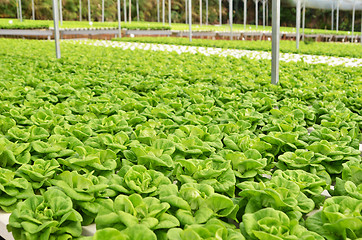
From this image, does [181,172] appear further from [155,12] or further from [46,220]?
[155,12]

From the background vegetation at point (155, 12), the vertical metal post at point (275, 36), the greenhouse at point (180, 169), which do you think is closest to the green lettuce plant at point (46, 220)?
the greenhouse at point (180, 169)

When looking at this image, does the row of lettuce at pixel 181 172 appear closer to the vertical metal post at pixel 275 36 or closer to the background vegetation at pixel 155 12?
the vertical metal post at pixel 275 36

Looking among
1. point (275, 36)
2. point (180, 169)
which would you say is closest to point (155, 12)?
point (275, 36)

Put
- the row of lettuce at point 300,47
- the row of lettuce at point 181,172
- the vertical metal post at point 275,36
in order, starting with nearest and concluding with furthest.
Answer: the row of lettuce at point 181,172 < the vertical metal post at point 275,36 < the row of lettuce at point 300,47

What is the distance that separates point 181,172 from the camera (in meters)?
2.32

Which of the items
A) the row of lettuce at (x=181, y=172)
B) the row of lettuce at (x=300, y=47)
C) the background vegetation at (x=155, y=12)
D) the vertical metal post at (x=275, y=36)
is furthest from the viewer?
the background vegetation at (x=155, y=12)

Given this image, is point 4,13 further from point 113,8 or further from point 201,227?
point 201,227

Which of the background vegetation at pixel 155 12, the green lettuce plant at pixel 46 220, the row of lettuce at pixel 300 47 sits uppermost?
the background vegetation at pixel 155 12

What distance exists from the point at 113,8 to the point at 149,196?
44574 mm

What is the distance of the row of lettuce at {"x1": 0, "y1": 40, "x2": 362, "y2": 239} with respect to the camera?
1755 mm

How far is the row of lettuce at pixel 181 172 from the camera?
5.76 feet

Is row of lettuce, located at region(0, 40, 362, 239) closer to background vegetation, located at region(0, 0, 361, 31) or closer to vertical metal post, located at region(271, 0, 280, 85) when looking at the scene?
vertical metal post, located at region(271, 0, 280, 85)

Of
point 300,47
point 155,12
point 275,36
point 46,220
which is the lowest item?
point 46,220

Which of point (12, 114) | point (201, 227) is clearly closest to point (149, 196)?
point (201, 227)
